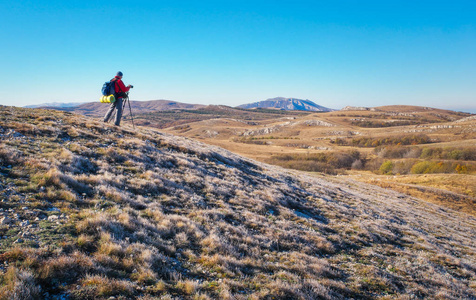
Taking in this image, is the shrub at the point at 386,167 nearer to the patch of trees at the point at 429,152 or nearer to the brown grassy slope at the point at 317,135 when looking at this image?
the brown grassy slope at the point at 317,135

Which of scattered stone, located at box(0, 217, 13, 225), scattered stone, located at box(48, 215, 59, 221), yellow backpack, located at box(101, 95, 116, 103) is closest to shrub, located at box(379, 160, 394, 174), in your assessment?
yellow backpack, located at box(101, 95, 116, 103)

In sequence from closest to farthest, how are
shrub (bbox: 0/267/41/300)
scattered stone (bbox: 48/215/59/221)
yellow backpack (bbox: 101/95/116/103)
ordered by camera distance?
shrub (bbox: 0/267/41/300)
scattered stone (bbox: 48/215/59/221)
yellow backpack (bbox: 101/95/116/103)

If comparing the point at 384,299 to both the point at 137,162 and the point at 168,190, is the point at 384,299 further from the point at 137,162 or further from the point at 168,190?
the point at 137,162

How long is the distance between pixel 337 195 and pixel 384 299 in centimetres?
1606

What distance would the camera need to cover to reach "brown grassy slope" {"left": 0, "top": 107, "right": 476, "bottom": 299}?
182 inches

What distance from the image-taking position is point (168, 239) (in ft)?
22.1

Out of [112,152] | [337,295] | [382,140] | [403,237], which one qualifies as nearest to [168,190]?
[112,152]

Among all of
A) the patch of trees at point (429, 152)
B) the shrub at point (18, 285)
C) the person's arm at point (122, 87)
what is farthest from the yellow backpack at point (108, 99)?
the patch of trees at point (429, 152)

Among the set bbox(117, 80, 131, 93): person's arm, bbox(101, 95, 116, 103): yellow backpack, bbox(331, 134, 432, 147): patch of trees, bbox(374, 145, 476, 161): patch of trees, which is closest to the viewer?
bbox(101, 95, 116, 103): yellow backpack

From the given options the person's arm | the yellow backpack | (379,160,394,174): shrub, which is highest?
the person's arm

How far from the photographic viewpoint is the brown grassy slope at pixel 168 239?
4.62 metres

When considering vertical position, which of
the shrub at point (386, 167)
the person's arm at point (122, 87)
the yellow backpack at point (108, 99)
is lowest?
the shrub at point (386, 167)

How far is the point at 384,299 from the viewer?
21.4 feet

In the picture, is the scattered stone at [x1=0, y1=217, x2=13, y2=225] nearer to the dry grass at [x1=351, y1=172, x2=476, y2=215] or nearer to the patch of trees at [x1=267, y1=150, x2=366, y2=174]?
the dry grass at [x1=351, y1=172, x2=476, y2=215]
